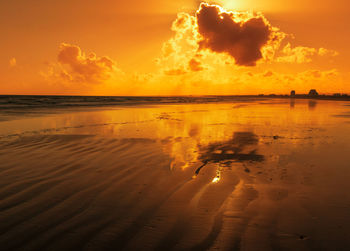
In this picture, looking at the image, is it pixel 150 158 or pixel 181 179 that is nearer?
pixel 181 179

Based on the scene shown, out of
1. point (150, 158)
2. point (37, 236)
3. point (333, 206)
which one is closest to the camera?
point (37, 236)

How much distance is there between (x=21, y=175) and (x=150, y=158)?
315 centimetres

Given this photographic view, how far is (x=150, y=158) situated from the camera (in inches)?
264

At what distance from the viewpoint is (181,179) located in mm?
4961

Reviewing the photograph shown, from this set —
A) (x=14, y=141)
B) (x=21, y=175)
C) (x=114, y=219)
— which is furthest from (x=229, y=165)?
(x=14, y=141)

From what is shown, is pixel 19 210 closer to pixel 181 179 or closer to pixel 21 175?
pixel 21 175

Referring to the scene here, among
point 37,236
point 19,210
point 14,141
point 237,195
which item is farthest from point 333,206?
point 14,141

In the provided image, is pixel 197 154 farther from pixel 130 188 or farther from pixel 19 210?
pixel 19 210

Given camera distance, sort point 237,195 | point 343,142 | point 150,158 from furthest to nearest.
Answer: point 343,142
point 150,158
point 237,195

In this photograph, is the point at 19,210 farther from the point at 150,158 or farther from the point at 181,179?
the point at 150,158

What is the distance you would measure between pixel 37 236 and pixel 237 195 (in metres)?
3.12

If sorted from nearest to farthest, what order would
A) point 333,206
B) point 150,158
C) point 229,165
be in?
point 333,206
point 229,165
point 150,158

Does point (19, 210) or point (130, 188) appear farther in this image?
point (130, 188)

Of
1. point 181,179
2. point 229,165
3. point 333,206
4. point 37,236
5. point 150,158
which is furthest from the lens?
point 150,158
